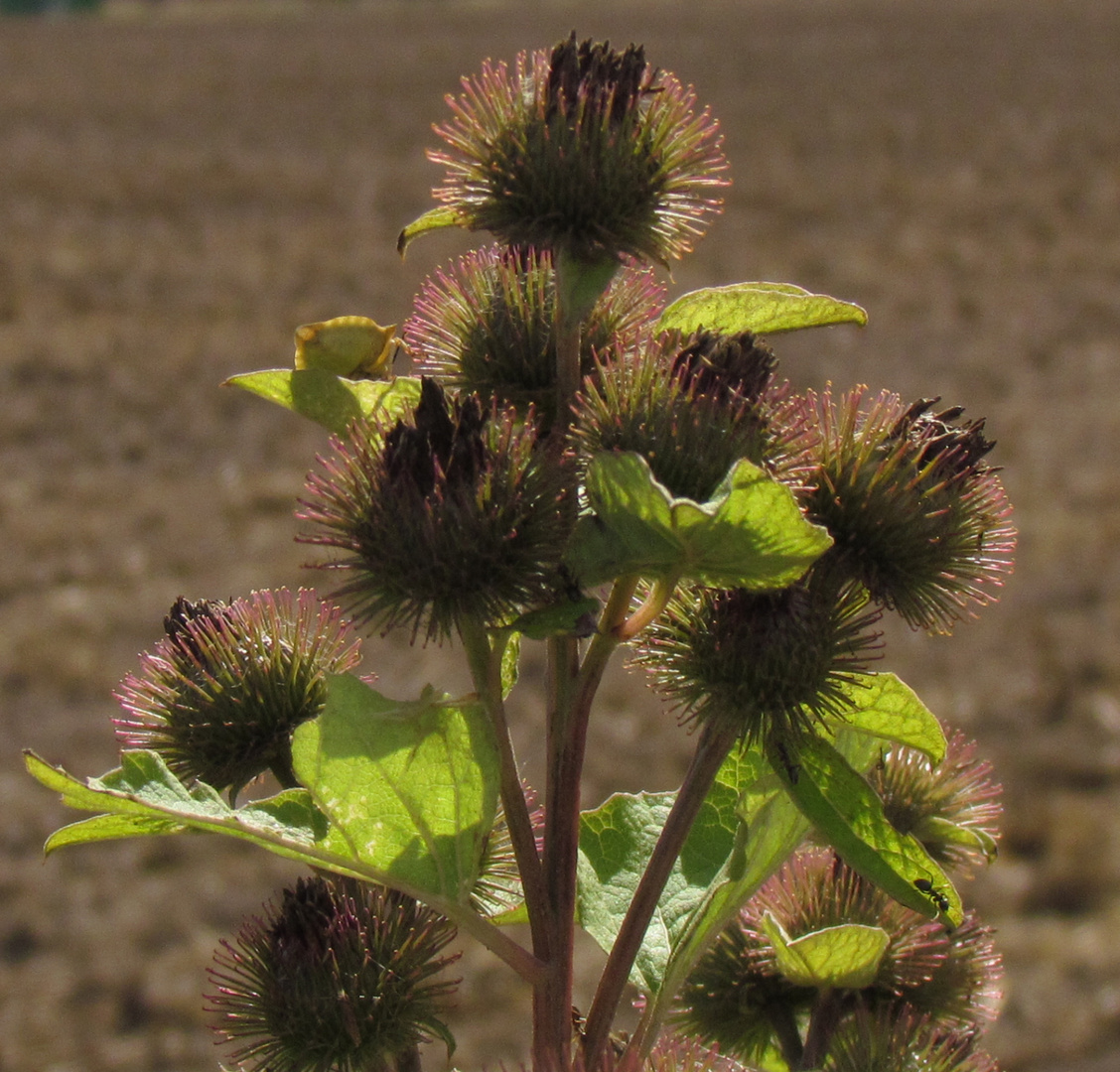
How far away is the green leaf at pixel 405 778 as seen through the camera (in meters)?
1.30

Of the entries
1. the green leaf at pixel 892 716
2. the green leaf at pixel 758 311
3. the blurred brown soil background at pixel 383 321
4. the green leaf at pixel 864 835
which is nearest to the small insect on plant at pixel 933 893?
the green leaf at pixel 864 835

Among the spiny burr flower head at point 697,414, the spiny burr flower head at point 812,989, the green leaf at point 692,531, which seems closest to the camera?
the green leaf at point 692,531

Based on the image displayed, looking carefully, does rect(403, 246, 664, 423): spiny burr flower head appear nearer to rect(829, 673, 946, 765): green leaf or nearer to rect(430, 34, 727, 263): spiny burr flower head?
rect(430, 34, 727, 263): spiny burr flower head

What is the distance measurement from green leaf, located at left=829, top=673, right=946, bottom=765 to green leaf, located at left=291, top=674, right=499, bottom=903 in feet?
1.34

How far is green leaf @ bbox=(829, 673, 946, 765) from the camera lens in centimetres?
148

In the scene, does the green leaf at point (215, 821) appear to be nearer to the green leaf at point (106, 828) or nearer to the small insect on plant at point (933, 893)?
the green leaf at point (106, 828)

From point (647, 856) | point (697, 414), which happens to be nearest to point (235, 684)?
point (647, 856)

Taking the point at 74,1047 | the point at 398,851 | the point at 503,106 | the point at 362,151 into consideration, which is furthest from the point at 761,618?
the point at 362,151

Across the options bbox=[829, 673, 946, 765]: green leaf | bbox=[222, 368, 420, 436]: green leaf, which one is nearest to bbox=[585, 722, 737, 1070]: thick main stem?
bbox=[829, 673, 946, 765]: green leaf

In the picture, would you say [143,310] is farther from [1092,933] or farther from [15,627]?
[1092,933]

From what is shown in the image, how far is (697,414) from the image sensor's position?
1.36 meters

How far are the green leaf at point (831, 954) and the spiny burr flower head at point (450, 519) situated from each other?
1.53 feet

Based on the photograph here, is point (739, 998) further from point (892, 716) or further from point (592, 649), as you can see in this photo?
point (592, 649)

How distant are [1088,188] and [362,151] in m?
10.9
